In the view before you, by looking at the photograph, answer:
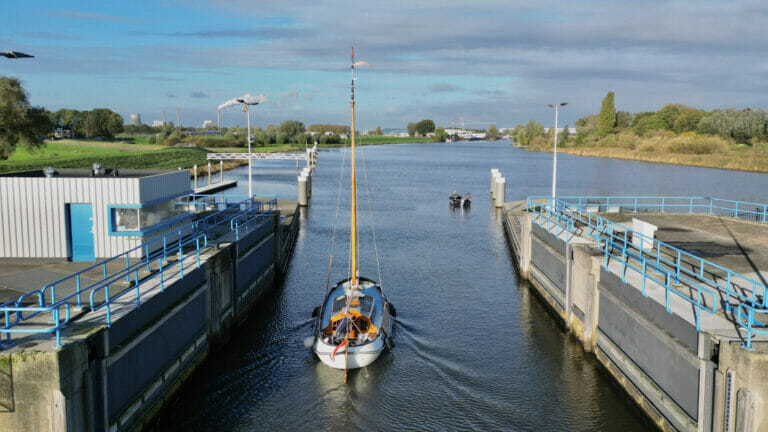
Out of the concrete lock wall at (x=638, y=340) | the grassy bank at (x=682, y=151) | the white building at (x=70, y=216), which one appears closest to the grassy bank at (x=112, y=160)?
the white building at (x=70, y=216)

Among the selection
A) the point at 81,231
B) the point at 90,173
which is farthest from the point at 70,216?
the point at 90,173

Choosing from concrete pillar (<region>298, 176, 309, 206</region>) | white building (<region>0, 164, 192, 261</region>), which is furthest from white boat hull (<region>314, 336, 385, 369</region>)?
concrete pillar (<region>298, 176, 309, 206</region>)

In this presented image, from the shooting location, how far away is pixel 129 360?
13.4 m

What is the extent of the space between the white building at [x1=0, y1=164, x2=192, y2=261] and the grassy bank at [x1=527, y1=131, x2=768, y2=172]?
10000cm

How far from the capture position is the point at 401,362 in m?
19.6

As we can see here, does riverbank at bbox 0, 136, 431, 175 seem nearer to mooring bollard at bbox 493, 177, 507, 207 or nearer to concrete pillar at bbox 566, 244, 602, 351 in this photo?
mooring bollard at bbox 493, 177, 507, 207

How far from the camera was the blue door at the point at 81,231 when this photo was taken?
19.1 metres

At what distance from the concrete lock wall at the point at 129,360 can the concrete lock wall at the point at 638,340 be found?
39.5 feet

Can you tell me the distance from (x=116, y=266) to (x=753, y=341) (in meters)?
16.7

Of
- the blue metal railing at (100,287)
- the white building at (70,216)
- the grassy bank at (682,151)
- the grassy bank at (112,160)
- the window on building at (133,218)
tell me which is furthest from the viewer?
the grassy bank at (682,151)

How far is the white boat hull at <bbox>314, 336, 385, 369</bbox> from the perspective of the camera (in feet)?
59.9

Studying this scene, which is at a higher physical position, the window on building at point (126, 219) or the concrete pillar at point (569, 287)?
the window on building at point (126, 219)

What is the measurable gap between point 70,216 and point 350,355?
9.83 meters

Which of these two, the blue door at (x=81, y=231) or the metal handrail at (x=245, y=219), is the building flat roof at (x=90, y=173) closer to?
the blue door at (x=81, y=231)
